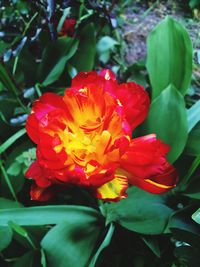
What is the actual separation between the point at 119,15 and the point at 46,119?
62 centimetres

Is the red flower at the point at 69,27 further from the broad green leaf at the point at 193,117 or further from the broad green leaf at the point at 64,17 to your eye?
the broad green leaf at the point at 193,117

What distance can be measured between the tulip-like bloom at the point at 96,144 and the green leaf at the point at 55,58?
299 mm

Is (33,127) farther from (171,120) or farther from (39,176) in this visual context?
(171,120)

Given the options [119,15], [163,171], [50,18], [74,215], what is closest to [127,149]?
[163,171]

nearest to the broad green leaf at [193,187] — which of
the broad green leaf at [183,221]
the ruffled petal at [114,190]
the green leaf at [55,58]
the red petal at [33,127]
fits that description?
the broad green leaf at [183,221]

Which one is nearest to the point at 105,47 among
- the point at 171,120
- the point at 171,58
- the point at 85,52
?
the point at 85,52

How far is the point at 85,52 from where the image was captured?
3.02 feet

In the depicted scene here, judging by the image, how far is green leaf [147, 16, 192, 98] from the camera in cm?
76

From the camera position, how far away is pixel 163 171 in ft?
1.83

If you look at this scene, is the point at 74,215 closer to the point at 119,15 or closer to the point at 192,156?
the point at 192,156

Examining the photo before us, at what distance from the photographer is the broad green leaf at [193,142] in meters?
0.70

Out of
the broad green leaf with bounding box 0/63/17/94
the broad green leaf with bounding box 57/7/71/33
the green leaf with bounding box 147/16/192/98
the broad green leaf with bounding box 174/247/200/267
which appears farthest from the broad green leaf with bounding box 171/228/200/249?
the broad green leaf with bounding box 57/7/71/33

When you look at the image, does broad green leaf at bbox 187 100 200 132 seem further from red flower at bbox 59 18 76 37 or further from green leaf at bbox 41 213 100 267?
red flower at bbox 59 18 76 37

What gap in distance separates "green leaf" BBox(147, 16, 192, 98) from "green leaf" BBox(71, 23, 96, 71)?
17 cm
